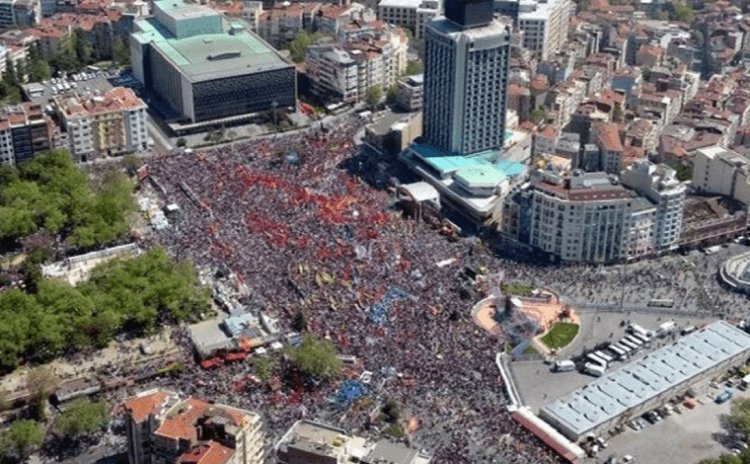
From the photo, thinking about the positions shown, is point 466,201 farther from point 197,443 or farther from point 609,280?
point 197,443

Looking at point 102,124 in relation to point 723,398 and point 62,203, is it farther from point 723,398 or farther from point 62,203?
point 723,398

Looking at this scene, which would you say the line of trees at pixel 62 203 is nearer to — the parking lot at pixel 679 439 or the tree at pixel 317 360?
the tree at pixel 317 360

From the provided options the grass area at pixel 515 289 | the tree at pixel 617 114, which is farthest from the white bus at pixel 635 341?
the tree at pixel 617 114

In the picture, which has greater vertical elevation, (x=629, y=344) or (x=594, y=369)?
(x=629, y=344)

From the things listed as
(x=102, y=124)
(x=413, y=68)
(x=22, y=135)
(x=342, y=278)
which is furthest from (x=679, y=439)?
(x=413, y=68)

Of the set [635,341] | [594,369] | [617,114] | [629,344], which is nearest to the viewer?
[594,369]

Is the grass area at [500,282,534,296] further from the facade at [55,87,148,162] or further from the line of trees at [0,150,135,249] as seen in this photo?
the facade at [55,87,148,162]
